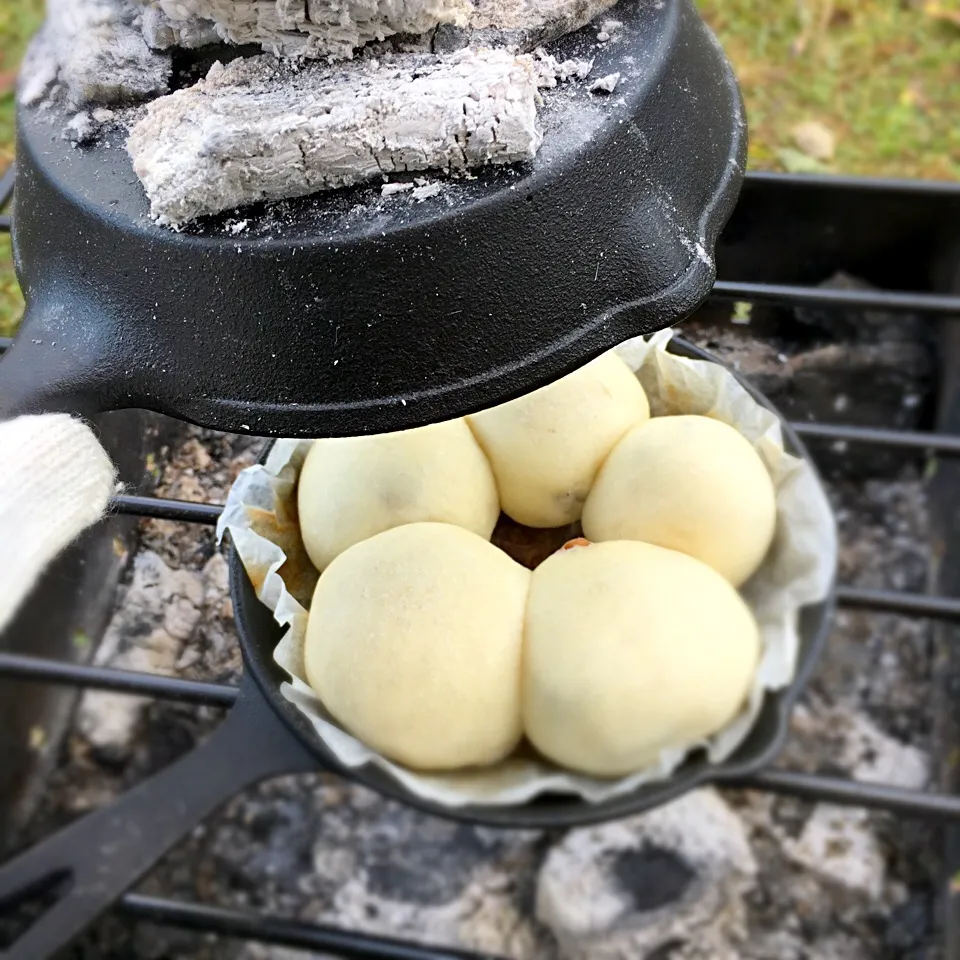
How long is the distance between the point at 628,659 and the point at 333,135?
0.37 meters

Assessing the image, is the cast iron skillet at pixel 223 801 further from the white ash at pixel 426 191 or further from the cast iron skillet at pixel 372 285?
the white ash at pixel 426 191

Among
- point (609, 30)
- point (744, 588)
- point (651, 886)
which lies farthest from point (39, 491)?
point (651, 886)

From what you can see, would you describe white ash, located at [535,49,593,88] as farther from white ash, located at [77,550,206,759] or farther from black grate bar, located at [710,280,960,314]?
white ash, located at [77,550,206,759]

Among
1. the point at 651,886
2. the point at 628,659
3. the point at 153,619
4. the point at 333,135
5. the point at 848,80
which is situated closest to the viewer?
the point at 333,135

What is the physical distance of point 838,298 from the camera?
773 millimetres

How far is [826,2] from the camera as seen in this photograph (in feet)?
4.58

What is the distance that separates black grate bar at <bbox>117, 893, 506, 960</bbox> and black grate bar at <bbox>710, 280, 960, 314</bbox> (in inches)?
24.4

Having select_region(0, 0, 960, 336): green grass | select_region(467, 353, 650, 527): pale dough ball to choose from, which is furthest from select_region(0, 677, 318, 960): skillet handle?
select_region(0, 0, 960, 336): green grass

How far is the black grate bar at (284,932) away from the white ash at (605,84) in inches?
26.7

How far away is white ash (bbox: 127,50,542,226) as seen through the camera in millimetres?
457

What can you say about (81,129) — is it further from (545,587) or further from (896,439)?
(896,439)

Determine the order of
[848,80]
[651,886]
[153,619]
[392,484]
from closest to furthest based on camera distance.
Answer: [392,484]
[153,619]
[651,886]
[848,80]

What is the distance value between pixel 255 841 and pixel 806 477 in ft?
2.42

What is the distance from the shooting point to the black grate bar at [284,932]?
2.50 ft
